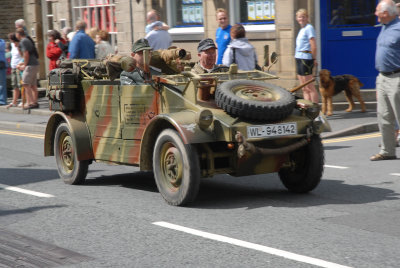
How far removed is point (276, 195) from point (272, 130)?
104 centimetres

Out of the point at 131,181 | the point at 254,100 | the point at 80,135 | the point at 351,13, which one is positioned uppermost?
the point at 351,13

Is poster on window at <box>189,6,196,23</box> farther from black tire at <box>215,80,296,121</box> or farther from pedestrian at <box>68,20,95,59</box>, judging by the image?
black tire at <box>215,80,296,121</box>

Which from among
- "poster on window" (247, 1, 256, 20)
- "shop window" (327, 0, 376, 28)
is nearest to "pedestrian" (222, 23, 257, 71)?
"shop window" (327, 0, 376, 28)

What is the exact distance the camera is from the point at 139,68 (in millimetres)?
8664

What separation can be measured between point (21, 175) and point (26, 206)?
2349 millimetres

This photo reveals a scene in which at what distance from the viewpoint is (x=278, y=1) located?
55.7ft

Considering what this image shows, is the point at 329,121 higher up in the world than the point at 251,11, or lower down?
lower down

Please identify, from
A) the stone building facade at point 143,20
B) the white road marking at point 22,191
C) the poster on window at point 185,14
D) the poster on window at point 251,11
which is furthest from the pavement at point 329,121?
the white road marking at point 22,191

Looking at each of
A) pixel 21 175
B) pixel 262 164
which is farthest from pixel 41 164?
pixel 262 164

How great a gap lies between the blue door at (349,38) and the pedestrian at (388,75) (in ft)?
20.4

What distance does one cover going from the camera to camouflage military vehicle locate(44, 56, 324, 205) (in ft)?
24.9

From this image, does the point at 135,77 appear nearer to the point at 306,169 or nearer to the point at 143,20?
the point at 306,169

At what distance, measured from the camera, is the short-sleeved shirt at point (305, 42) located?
14.7m

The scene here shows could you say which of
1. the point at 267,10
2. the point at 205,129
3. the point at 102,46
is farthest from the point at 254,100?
the point at 267,10
